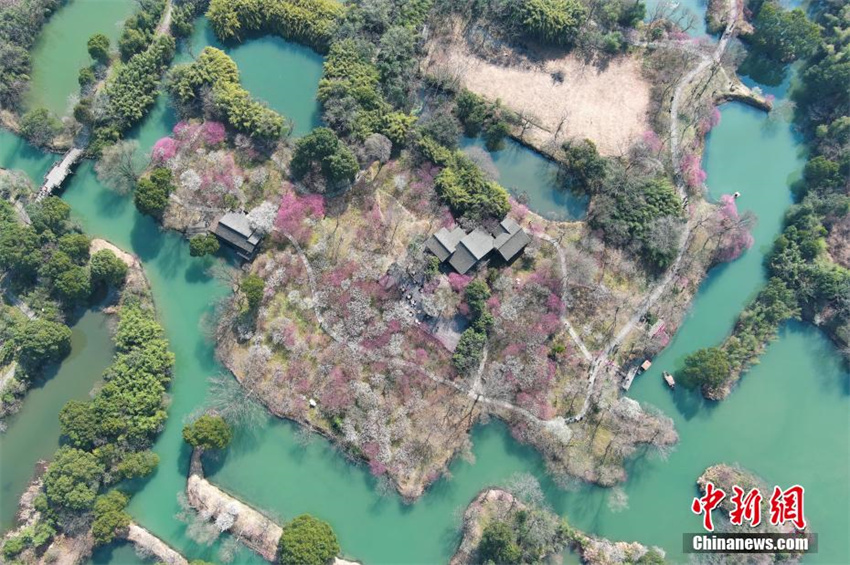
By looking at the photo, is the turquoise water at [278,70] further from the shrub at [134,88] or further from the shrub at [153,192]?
the shrub at [153,192]

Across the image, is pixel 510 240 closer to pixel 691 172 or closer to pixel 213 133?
pixel 691 172

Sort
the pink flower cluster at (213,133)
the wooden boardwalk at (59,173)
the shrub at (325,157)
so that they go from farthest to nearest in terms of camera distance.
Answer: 1. the pink flower cluster at (213,133)
2. the wooden boardwalk at (59,173)
3. the shrub at (325,157)

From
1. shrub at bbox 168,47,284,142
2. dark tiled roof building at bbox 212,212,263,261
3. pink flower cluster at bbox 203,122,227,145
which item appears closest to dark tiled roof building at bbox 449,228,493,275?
dark tiled roof building at bbox 212,212,263,261

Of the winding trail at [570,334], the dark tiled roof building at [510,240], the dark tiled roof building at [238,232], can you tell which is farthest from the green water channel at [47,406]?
the dark tiled roof building at [510,240]

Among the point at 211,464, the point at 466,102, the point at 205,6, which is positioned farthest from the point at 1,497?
the point at 466,102

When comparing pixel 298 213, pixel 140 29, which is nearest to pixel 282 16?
pixel 140 29

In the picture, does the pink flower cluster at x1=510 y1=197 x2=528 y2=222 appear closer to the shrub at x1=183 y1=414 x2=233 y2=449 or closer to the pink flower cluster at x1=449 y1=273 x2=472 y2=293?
the pink flower cluster at x1=449 y1=273 x2=472 y2=293

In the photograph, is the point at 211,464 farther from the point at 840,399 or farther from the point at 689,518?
the point at 840,399
